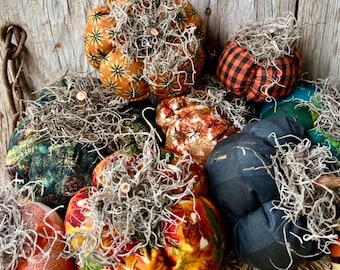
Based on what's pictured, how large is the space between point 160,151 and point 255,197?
0.23 metres

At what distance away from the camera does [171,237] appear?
0.96 meters

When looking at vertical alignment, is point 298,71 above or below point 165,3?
below

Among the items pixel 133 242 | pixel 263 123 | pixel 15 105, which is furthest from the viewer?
pixel 15 105

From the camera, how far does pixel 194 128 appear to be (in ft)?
4.01

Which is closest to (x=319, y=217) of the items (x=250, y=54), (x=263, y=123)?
(x=263, y=123)

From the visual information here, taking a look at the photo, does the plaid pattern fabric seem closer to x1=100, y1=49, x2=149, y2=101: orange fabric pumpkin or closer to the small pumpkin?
x1=100, y1=49, x2=149, y2=101: orange fabric pumpkin

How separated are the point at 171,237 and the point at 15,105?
78 cm

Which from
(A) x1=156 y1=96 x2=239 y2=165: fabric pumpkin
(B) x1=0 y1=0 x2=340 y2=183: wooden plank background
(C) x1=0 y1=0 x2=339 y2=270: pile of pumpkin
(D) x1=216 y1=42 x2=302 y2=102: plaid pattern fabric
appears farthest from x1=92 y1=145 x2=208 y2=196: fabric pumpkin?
(B) x1=0 y1=0 x2=340 y2=183: wooden plank background

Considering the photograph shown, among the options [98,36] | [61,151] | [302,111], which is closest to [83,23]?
[98,36]

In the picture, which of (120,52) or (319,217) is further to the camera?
(120,52)

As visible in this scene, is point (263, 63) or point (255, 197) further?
point (263, 63)

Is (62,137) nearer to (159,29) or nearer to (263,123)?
Answer: (159,29)

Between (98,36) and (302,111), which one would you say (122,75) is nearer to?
(98,36)

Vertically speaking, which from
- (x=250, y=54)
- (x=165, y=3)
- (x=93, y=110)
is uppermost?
(x=165, y=3)
